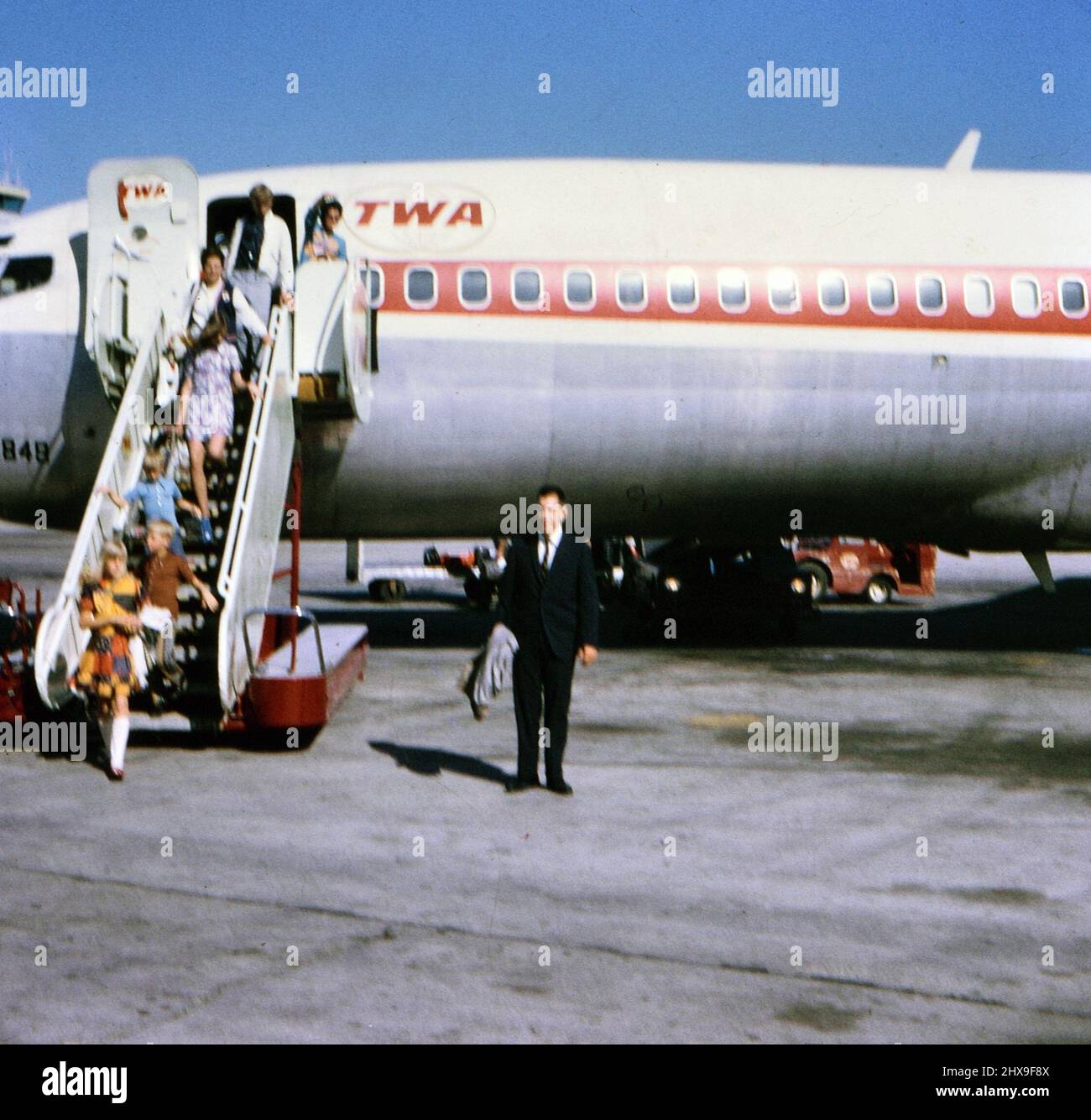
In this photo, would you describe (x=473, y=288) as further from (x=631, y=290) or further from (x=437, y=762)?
(x=437, y=762)

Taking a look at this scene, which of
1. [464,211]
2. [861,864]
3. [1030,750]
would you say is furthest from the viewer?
[464,211]

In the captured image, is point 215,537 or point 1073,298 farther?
point 1073,298

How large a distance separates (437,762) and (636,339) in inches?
233

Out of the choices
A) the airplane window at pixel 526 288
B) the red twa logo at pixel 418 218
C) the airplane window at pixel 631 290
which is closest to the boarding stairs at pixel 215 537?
the red twa logo at pixel 418 218

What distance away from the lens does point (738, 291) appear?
15.5 meters

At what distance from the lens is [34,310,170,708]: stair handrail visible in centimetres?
1083

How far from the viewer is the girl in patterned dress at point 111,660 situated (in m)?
10.4

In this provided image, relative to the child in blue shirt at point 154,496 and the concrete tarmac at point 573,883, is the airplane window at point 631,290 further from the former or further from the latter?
the child in blue shirt at point 154,496

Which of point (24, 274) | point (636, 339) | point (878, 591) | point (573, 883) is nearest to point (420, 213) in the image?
point (636, 339)

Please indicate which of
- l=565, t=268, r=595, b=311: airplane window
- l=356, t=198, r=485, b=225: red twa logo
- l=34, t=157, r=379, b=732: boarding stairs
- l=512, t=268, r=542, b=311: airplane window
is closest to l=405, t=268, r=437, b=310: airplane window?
l=34, t=157, r=379, b=732: boarding stairs
